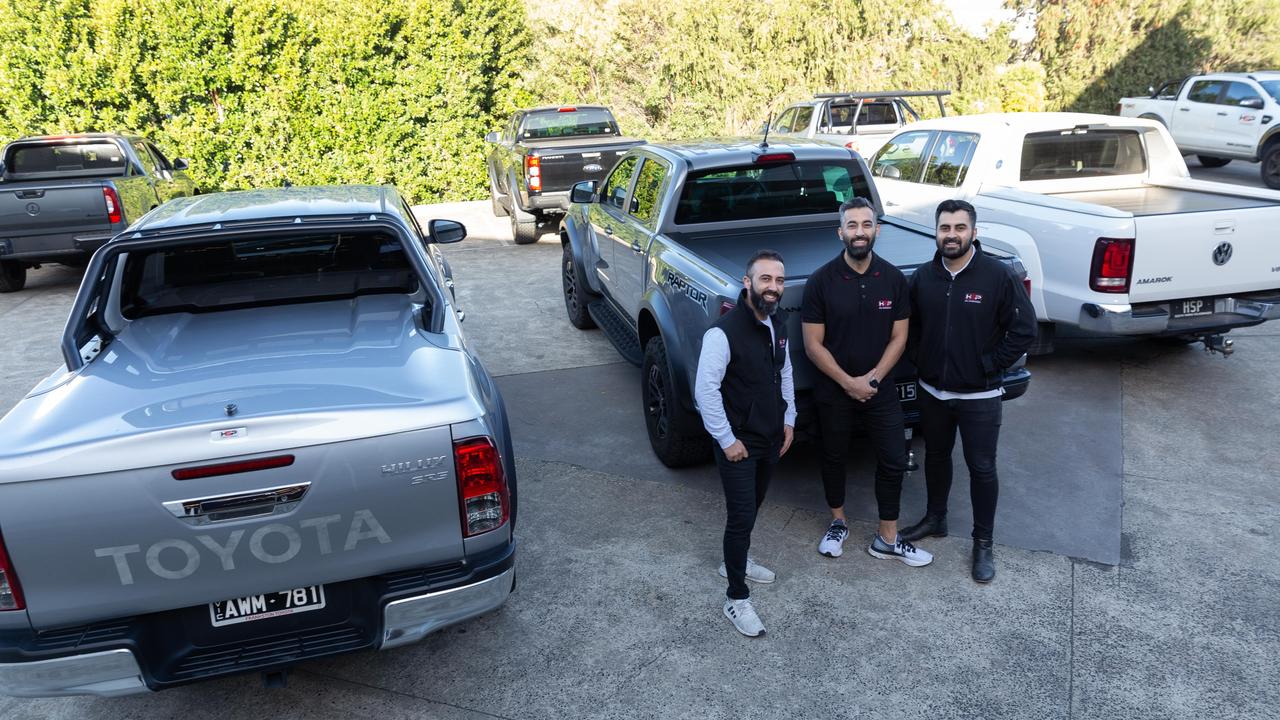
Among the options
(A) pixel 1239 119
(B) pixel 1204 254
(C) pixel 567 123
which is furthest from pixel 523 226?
(A) pixel 1239 119

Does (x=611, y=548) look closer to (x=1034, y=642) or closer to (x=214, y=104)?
(x=1034, y=642)

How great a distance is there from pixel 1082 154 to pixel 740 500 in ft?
19.0

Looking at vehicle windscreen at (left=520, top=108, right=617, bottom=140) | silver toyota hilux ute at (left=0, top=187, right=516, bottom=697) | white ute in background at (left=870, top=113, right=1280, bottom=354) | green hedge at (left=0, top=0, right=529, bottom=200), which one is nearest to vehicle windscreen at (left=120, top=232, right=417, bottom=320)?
silver toyota hilux ute at (left=0, top=187, right=516, bottom=697)

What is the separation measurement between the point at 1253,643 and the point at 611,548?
2.87m

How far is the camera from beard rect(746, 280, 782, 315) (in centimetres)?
357

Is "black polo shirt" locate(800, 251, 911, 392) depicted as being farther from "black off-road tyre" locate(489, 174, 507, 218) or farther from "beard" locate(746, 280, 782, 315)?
"black off-road tyre" locate(489, 174, 507, 218)

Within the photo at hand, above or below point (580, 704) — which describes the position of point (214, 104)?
above

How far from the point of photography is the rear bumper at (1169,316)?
241 inches

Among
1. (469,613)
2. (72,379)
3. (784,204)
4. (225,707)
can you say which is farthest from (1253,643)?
(72,379)

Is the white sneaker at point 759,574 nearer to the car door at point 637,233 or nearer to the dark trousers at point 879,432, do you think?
the dark trousers at point 879,432

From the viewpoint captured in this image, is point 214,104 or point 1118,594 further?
point 214,104

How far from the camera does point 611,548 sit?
15.0 feet

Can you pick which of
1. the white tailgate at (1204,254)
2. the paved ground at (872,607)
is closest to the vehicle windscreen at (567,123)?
the paved ground at (872,607)

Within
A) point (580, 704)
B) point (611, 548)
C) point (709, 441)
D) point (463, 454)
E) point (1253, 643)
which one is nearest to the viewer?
point (463, 454)
